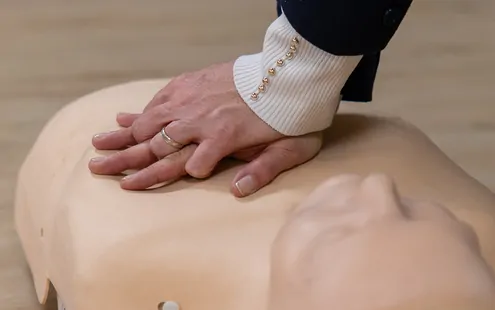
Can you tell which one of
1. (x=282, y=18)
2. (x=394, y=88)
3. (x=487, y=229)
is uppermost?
(x=282, y=18)

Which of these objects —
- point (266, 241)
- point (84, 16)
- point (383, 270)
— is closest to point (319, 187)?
point (266, 241)

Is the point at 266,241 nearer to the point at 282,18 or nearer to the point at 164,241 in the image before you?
the point at 164,241

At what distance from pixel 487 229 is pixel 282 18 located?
0.29 m

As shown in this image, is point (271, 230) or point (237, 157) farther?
point (237, 157)

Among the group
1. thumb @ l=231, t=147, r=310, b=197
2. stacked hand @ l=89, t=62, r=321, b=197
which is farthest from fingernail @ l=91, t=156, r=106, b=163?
thumb @ l=231, t=147, r=310, b=197

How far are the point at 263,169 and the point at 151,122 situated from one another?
0.13 m

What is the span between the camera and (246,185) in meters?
0.89

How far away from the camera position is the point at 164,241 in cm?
83

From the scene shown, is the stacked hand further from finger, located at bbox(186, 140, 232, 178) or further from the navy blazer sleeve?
the navy blazer sleeve

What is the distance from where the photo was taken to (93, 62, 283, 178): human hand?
0.90 meters

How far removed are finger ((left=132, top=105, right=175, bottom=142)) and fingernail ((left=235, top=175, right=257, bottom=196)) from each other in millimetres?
106

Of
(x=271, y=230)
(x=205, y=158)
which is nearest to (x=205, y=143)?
(x=205, y=158)

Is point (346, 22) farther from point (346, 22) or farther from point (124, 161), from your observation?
point (124, 161)

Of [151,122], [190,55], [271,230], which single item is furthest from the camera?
[190,55]
